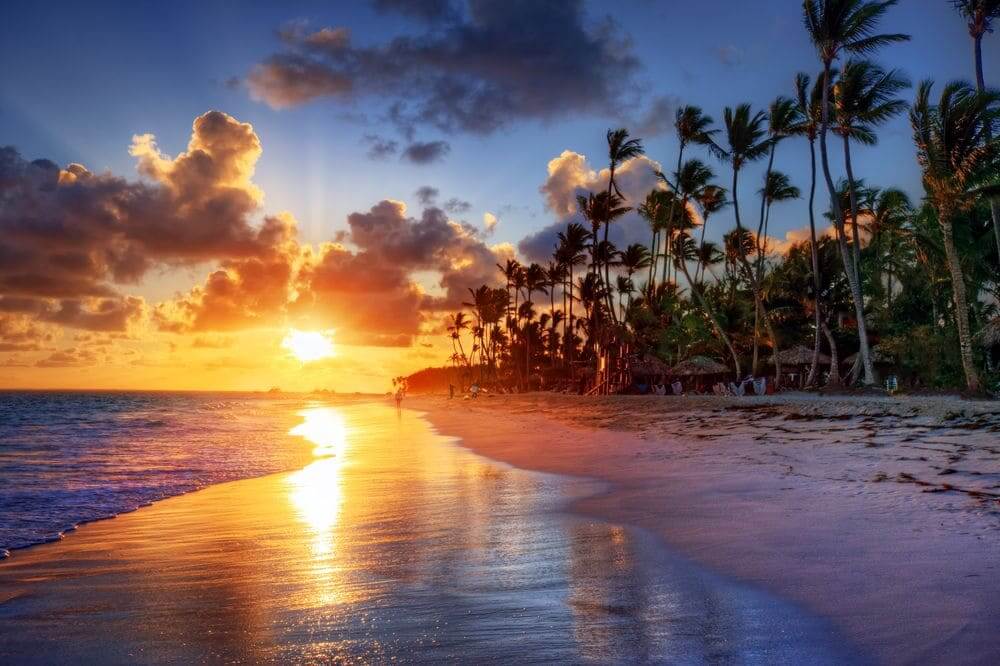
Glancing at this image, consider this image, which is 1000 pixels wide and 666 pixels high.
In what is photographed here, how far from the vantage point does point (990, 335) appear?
2527 centimetres

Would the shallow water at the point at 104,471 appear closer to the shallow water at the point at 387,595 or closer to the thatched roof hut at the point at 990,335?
the shallow water at the point at 387,595

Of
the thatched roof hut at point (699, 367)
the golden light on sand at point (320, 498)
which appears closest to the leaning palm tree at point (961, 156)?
the thatched roof hut at point (699, 367)

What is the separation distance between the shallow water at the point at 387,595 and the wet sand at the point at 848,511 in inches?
14.0

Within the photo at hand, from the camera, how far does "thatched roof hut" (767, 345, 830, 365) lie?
35181 millimetres

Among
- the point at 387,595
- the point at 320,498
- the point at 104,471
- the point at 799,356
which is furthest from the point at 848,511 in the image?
the point at 799,356

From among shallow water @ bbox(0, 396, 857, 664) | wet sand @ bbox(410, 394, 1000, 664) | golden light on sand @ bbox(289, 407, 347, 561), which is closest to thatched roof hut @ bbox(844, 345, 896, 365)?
wet sand @ bbox(410, 394, 1000, 664)

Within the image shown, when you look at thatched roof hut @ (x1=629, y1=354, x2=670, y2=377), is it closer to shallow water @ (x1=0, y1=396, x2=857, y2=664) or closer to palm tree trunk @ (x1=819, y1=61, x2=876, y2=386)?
palm tree trunk @ (x1=819, y1=61, x2=876, y2=386)

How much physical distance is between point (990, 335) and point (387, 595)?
94.9 ft

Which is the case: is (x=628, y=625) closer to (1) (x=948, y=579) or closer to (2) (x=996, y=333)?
(1) (x=948, y=579)

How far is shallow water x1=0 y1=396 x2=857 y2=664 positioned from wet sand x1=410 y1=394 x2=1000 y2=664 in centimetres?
36

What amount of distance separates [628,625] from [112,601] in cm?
331

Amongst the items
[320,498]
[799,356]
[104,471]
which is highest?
[799,356]

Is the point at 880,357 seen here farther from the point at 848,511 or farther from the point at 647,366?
the point at 848,511

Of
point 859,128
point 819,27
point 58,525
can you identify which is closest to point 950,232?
point 859,128
